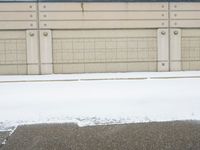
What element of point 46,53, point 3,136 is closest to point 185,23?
point 46,53

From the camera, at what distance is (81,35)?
2477cm

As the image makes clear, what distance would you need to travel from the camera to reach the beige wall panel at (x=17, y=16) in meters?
24.3

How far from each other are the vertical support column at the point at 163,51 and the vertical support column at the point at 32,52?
6771 mm

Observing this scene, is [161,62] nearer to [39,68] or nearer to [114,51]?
[114,51]

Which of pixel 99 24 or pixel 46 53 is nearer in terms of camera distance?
pixel 46 53

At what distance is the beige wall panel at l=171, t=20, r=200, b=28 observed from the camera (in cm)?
2525

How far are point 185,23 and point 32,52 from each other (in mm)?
8665

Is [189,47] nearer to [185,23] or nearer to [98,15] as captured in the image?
[185,23]

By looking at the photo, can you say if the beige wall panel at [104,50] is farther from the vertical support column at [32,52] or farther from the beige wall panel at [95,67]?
the vertical support column at [32,52]

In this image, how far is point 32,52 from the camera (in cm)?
A: 2452

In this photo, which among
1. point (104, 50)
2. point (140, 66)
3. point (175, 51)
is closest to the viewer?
point (104, 50)

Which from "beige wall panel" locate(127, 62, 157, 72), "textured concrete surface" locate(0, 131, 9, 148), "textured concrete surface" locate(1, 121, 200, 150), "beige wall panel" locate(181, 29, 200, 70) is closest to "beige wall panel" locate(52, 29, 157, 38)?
"beige wall panel" locate(127, 62, 157, 72)

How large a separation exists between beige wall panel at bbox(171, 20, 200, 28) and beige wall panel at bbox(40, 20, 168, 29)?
529mm

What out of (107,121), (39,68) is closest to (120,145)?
(107,121)
